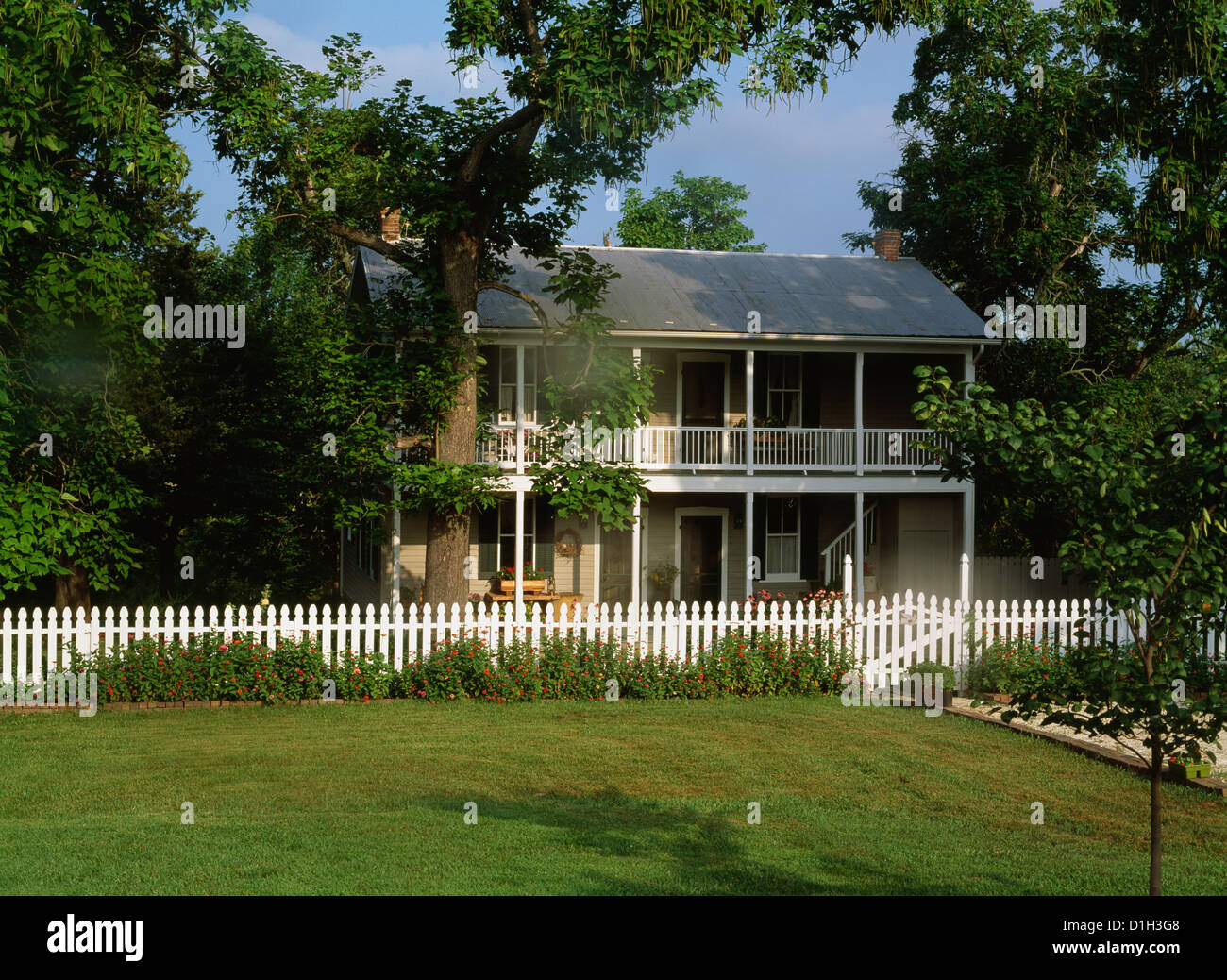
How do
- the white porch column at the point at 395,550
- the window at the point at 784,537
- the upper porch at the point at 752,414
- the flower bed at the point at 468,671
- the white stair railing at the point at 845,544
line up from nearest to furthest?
the flower bed at the point at 468,671 < the white porch column at the point at 395,550 < the upper porch at the point at 752,414 < the white stair railing at the point at 845,544 < the window at the point at 784,537

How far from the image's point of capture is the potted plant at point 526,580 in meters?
21.1

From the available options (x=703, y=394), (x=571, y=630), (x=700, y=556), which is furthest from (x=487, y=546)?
(x=571, y=630)

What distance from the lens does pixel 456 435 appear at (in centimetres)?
1736

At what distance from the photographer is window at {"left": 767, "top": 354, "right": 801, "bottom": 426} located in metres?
24.3

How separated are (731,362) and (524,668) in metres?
11.5

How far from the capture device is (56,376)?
1619 cm

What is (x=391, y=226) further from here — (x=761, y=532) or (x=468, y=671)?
(x=468, y=671)

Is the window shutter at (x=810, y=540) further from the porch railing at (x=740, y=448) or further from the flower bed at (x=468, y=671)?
the flower bed at (x=468, y=671)

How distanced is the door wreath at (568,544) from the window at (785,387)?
15.7 feet

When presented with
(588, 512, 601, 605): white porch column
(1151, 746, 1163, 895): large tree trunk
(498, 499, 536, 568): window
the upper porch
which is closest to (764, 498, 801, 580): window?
the upper porch

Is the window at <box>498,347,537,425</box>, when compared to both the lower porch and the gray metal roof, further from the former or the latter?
the lower porch

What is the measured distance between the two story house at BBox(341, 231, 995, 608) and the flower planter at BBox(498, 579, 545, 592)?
0.58m
